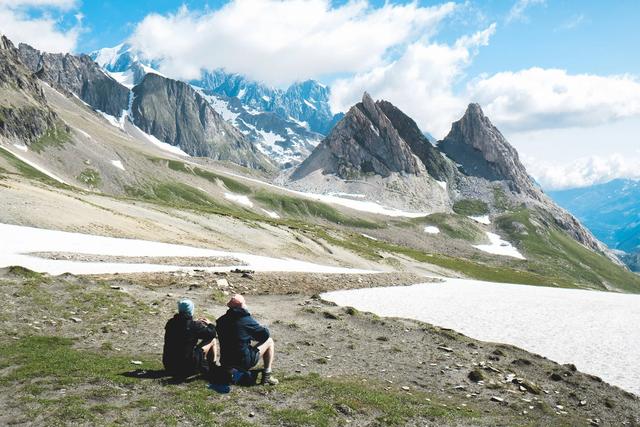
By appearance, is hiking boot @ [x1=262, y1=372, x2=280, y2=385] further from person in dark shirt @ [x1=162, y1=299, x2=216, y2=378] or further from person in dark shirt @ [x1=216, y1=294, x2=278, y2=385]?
person in dark shirt @ [x1=162, y1=299, x2=216, y2=378]

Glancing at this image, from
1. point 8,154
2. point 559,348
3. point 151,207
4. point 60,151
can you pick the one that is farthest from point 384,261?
point 60,151

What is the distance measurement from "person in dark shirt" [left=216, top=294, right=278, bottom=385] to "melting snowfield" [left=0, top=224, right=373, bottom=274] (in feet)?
86.7

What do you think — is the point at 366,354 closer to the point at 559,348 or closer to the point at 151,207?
the point at 559,348

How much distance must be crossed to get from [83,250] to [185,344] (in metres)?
36.5

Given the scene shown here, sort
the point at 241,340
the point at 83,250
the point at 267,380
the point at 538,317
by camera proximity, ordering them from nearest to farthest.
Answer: the point at 241,340 < the point at 267,380 < the point at 538,317 < the point at 83,250

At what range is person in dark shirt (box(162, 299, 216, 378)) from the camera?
1586 centimetres

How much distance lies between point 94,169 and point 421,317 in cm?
18974

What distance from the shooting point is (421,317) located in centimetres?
3591

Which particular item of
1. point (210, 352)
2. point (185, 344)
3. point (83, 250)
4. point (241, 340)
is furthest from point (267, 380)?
point (83, 250)

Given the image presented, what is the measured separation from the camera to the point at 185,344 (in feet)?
52.3

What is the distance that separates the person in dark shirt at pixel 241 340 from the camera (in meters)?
15.8

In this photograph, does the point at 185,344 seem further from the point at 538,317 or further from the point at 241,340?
the point at 538,317

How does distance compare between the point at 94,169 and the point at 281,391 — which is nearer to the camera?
the point at 281,391

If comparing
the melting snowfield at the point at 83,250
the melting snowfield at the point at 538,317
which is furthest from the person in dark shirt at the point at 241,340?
the melting snowfield at the point at 83,250
